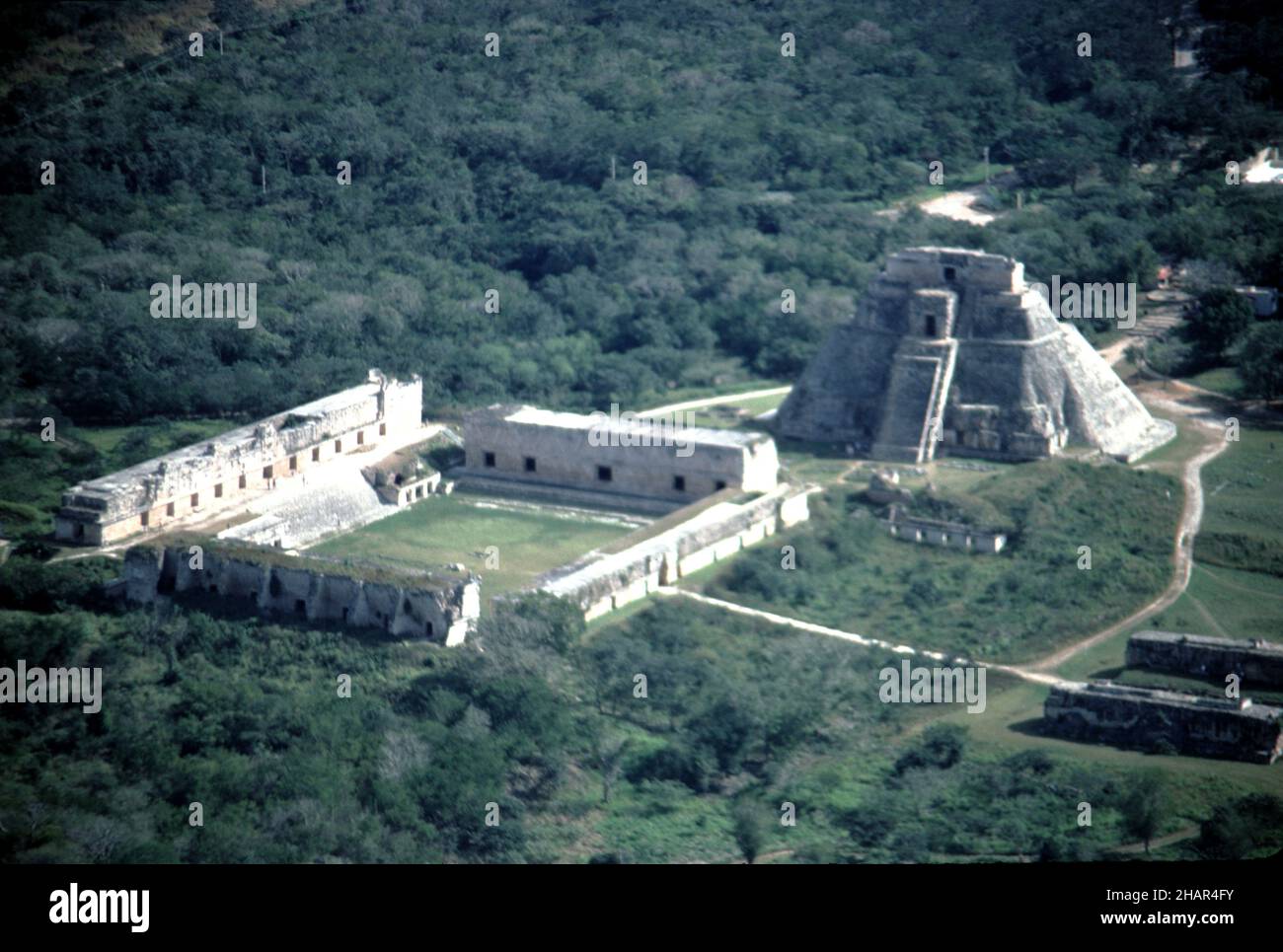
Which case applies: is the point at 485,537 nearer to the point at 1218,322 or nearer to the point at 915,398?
the point at 915,398

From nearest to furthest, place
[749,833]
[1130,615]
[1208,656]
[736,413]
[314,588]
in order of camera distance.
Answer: [749,833] < [1208,656] < [314,588] < [1130,615] < [736,413]

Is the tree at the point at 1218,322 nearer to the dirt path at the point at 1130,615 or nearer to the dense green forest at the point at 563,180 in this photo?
the dense green forest at the point at 563,180

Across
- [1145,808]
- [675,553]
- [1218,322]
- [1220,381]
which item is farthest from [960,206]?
[1145,808]

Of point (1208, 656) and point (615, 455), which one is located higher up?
point (615, 455)

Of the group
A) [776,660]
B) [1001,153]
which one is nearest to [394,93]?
[1001,153]

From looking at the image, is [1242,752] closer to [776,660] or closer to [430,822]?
[776,660]

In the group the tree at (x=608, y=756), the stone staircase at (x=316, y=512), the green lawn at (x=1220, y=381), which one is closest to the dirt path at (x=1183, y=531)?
the green lawn at (x=1220, y=381)
